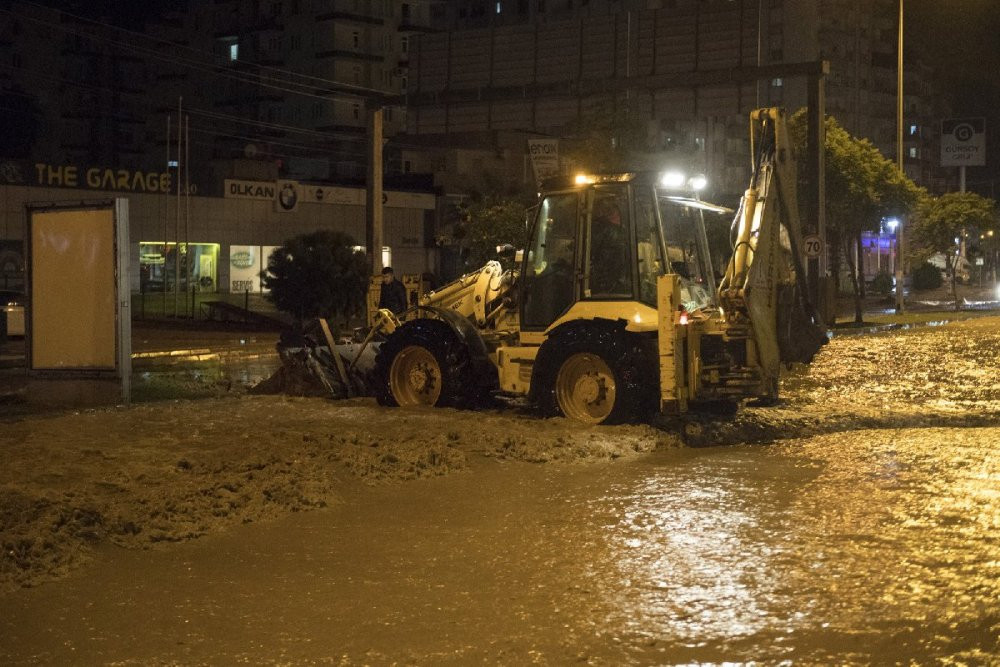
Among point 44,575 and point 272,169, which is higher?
point 272,169

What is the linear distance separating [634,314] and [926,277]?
239 feet

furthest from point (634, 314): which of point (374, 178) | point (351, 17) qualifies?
point (351, 17)

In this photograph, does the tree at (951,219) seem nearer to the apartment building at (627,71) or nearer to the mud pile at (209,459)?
the apartment building at (627,71)

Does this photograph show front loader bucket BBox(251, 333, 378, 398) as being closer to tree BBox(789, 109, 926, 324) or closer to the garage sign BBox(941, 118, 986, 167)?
tree BBox(789, 109, 926, 324)

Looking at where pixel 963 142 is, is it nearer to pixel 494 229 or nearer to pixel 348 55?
pixel 348 55

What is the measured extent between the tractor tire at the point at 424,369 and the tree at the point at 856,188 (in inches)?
1054

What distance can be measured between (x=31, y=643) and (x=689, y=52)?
4218 centimetres

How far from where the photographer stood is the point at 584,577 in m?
7.71

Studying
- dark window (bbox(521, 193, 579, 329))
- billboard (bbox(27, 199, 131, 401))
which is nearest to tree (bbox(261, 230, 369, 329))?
billboard (bbox(27, 199, 131, 401))

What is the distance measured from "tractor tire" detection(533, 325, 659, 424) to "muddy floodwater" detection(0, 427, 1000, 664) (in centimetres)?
272

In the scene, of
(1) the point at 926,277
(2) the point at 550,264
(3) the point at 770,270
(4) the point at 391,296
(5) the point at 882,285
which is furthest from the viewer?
(1) the point at 926,277

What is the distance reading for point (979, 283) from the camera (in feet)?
322

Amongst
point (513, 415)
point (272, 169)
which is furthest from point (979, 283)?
point (513, 415)

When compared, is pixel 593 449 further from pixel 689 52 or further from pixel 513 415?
pixel 689 52
